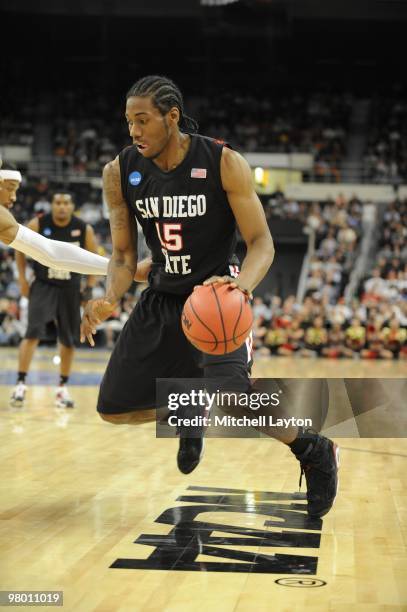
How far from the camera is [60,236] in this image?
29.2 feet

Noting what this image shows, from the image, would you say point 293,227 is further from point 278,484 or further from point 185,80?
point 278,484

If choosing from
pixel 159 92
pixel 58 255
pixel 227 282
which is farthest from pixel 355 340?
pixel 227 282

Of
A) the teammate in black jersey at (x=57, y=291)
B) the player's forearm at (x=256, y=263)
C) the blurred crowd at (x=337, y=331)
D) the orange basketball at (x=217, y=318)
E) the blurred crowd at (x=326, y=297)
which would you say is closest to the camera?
the orange basketball at (x=217, y=318)

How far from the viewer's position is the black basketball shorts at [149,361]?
4500 millimetres

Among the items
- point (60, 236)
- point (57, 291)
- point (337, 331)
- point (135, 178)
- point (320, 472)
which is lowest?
point (320, 472)

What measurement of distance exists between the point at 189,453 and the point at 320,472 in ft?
2.22

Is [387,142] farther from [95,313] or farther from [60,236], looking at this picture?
[95,313]

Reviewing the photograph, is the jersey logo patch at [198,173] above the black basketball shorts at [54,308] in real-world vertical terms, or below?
above

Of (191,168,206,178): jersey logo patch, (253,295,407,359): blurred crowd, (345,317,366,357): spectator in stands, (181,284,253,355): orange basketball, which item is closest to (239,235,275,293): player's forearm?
(181,284,253,355): orange basketball

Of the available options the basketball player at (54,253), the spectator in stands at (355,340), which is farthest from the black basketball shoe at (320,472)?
the spectator in stands at (355,340)

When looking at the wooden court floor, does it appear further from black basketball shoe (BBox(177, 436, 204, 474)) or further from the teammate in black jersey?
the teammate in black jersey

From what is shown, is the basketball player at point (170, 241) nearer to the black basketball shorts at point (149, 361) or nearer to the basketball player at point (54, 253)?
the black basketball shorts at point (149, 361)

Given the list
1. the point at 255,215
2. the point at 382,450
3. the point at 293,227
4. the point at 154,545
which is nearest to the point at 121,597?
the point at 154,545

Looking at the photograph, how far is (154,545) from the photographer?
3.92m
